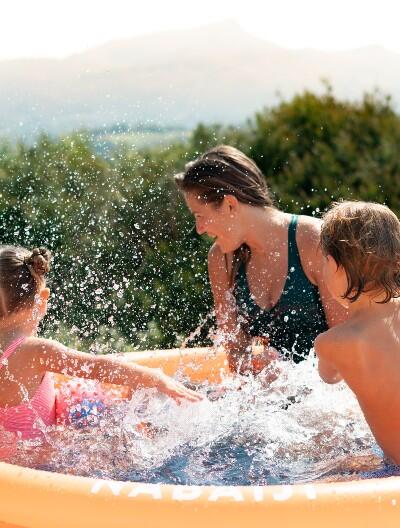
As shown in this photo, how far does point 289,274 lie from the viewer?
3639 millimetres

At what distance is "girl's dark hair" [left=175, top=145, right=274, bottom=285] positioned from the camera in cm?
350

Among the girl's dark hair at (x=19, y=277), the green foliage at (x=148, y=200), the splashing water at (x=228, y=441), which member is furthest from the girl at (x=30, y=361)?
the green foliage at (x=148, y=200)

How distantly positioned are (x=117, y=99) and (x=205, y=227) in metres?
3.99

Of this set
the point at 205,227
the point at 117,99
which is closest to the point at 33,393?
the point at 205,227

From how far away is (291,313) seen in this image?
3.67 meters

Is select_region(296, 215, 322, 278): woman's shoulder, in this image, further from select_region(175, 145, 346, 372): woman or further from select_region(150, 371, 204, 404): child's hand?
select_region(150, 371, 204, 404): child's hand

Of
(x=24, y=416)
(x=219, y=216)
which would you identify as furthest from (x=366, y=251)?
(x=24, y=416)

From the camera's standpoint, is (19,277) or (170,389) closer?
(170,389)

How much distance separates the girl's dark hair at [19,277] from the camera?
10.2ft

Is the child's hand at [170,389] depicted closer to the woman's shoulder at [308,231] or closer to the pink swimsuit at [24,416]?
the pink swimsuit at [24,416]

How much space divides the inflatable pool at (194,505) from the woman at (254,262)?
1397 mm

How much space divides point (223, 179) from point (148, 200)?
2057mm

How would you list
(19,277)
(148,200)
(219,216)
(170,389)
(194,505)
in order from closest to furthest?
(194,505)
(170,389)
(19,277)
(219,216)
(148,200)

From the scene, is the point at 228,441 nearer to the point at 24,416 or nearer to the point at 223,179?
the point at 24,416
